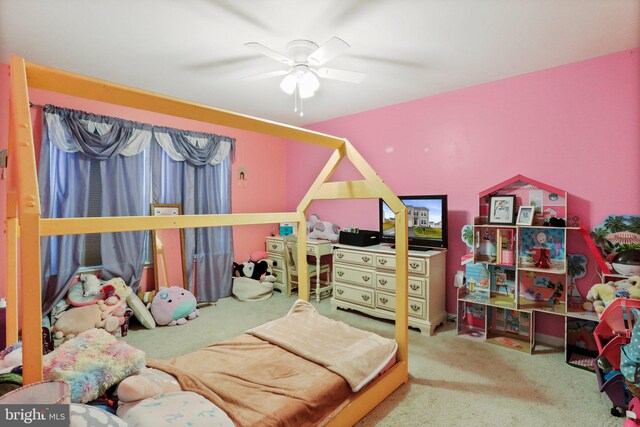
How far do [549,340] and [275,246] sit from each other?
3.39 metres

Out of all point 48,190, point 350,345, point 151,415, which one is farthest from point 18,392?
point 48,190

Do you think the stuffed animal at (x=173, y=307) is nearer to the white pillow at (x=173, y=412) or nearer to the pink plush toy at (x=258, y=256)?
the pink plush toy at (x=258, y=256)

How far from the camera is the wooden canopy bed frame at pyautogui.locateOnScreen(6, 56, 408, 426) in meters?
1.02

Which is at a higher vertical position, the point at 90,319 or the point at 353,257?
the point at 353,257

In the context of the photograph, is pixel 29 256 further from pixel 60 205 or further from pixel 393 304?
pixel 393 304

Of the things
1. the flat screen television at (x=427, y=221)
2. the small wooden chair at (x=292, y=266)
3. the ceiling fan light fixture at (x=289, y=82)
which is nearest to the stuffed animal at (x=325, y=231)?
the small wooden chair at (x=292, y=266)

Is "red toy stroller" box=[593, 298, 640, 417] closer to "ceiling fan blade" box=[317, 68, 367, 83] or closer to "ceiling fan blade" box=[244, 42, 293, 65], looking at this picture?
"ceiling fan blade" box=[317, 68, 367, 83]

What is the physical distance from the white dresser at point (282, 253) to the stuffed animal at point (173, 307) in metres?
1.28

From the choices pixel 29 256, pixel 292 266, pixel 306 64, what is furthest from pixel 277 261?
pixel 29 256

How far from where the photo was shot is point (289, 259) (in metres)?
→ 4.56

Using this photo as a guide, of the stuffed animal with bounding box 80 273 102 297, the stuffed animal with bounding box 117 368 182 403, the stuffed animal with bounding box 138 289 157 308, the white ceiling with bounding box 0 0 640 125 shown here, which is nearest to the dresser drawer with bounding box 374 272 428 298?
the white ceiling with bounding box 0 0 640 125

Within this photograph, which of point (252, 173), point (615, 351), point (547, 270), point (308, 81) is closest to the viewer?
point (615, 351)

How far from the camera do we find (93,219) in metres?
1.48

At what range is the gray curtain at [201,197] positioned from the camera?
4.02m
